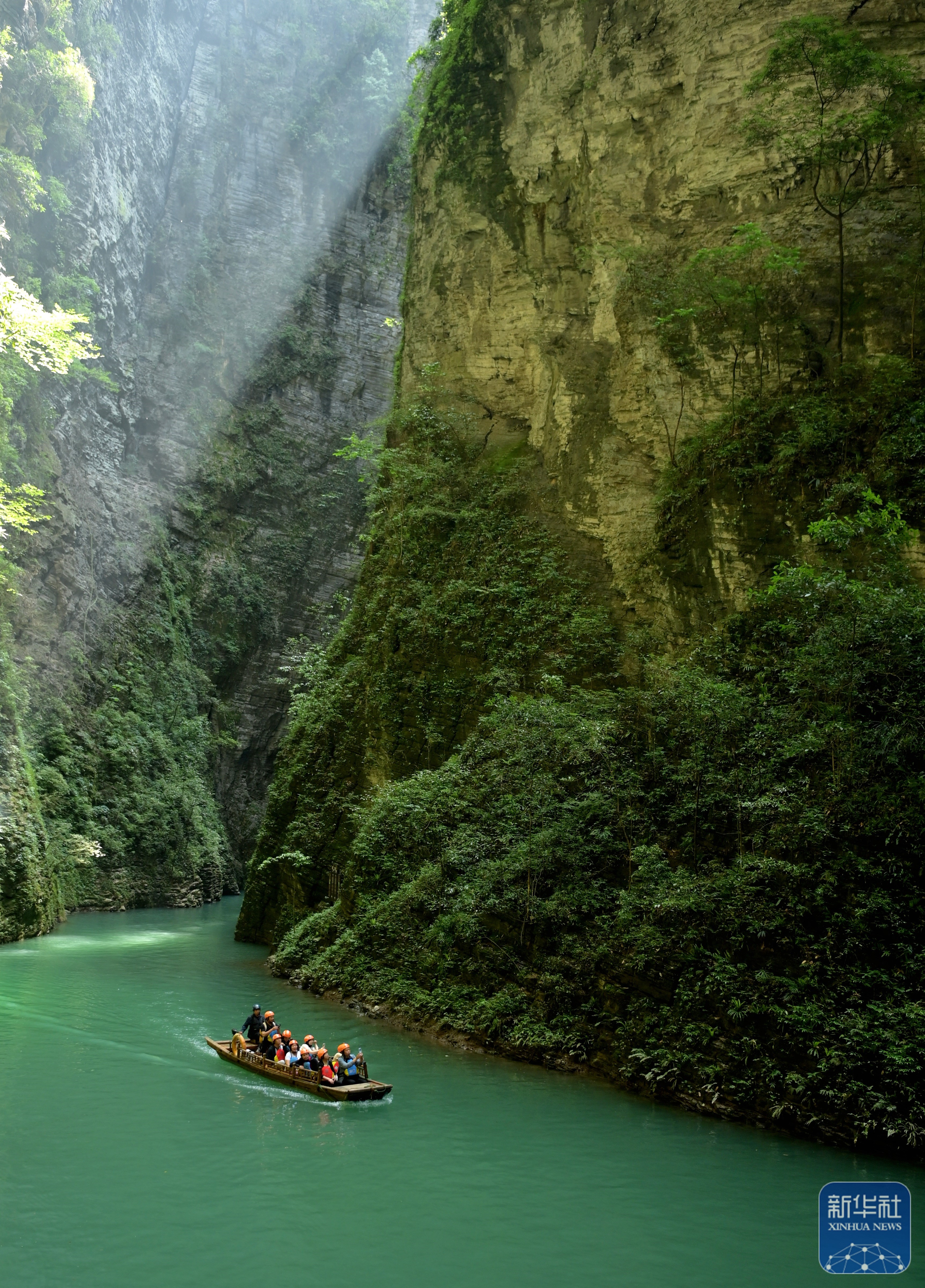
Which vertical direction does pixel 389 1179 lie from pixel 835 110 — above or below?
below

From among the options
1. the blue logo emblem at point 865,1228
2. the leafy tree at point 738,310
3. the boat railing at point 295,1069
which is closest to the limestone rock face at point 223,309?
the boat railing at point 295,1069

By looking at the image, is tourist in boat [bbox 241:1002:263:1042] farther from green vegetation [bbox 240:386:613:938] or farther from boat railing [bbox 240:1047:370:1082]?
green vegetation [bbox 240:386:613:938]

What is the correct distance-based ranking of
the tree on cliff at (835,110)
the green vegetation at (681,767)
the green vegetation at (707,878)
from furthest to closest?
the tree on cliff at (835,110) → the green vegetation at (681,767) → the green vegetation at (707,878)

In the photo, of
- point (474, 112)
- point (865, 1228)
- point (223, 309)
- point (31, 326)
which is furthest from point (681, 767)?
point (223, 309)

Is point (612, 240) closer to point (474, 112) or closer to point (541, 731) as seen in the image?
Result: point (474, 112)

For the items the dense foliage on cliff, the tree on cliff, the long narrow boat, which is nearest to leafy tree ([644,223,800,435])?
the tree on cliff

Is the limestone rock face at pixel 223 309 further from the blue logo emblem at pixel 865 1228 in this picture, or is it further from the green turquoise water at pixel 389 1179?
the blue logo emblem at pixel 865 1228

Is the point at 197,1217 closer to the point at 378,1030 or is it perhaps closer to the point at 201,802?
the point at 378,1030

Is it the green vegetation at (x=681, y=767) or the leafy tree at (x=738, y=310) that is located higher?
the leafy tree at (x=738, y=310)
